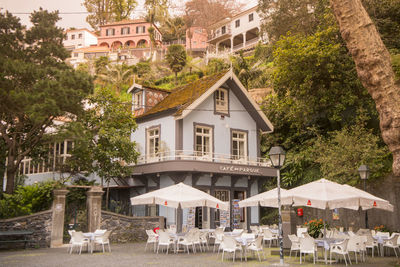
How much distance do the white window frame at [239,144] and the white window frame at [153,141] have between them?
4.70 metres

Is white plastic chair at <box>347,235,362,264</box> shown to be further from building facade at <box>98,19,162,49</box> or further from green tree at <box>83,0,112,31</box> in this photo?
green tree at <box>83,0,112,31</box>

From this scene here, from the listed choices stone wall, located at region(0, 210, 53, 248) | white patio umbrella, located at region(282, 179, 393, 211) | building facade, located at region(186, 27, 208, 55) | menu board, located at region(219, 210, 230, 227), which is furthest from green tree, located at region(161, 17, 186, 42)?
white patio umbrella, located at region(282, 179, 393, 211)

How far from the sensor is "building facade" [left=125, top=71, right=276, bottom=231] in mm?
21344

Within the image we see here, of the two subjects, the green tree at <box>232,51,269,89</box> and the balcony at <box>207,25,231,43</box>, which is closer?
the green tree at <box>232,51,269,89</box>

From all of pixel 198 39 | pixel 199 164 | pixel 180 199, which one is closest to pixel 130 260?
pixel 180 199

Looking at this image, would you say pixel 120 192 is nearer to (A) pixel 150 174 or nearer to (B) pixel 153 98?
(A) pixel 150 174

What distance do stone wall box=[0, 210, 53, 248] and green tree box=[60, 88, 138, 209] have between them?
4.84m

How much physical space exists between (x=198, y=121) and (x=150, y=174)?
4.17 m

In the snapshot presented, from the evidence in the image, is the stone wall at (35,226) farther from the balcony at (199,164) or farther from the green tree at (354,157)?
the green tree at (354,157)

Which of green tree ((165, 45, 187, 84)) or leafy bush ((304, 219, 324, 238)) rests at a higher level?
green tree ((165, 45, 187, 84))

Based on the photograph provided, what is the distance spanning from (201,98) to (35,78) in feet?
29.4

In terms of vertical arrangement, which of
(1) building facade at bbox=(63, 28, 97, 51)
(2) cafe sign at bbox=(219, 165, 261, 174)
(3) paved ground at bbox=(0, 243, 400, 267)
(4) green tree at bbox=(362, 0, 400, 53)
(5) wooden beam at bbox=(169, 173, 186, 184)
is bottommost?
(3) paved ground at bbox=(0, 243, 400, 267)

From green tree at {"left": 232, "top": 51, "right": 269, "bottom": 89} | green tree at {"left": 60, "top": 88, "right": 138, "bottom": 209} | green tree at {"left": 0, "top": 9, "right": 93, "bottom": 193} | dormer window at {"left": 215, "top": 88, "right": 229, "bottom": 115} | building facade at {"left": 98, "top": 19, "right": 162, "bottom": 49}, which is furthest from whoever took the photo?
building facade at {"left": 98, "top": 19, "right": 162, "bottom": 49}

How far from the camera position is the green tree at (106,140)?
68.9 ft
